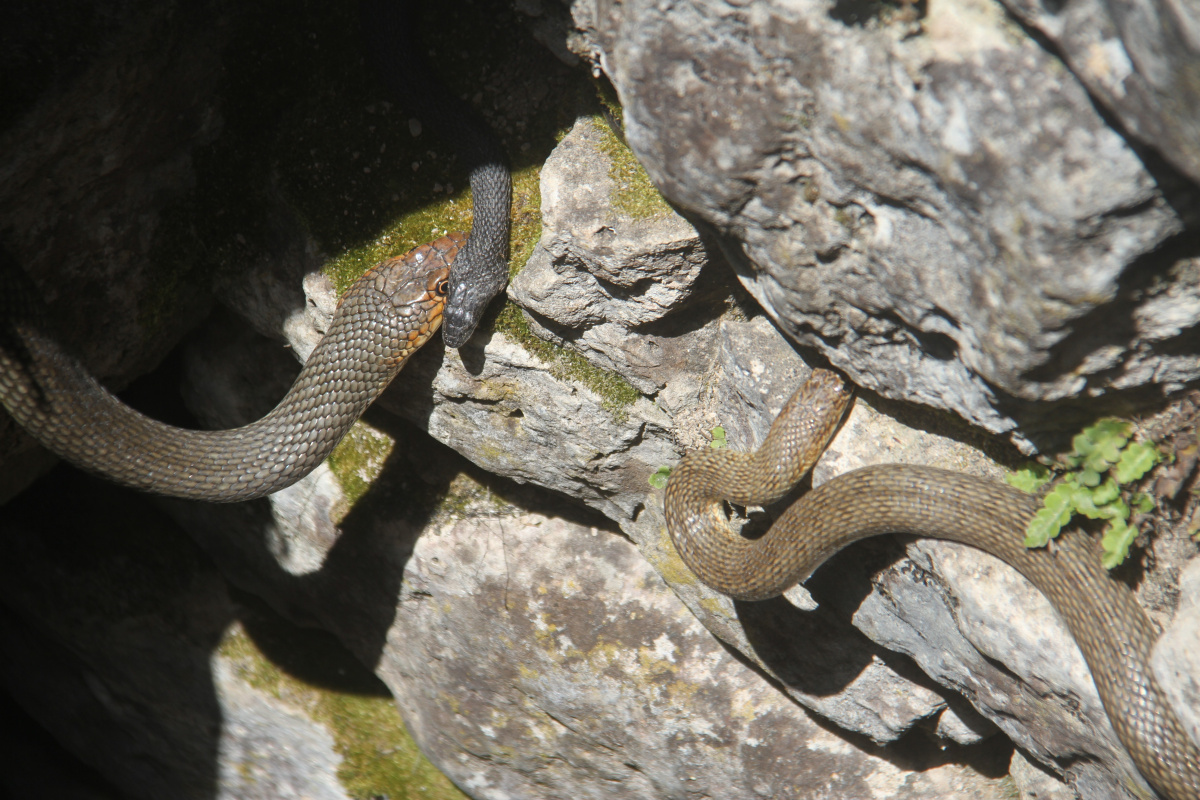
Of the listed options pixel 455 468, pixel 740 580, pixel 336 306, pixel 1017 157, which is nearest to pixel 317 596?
pixel 455 468

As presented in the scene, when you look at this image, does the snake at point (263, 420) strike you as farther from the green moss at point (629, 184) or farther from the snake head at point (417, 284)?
the green moss at point (629, 184)

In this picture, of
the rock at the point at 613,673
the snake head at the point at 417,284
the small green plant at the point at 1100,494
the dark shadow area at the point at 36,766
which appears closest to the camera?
the small green plant at the point at 1100,494

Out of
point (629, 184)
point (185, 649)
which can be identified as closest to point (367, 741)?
point (185, 649)

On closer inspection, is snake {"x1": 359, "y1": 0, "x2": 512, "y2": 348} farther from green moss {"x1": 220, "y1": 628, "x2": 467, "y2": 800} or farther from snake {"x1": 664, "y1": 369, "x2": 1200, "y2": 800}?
green moss {"x1": 220, "y1": 628, "x2": 467, "y2": 800}

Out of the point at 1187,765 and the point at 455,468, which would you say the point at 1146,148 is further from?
the point at 455,468

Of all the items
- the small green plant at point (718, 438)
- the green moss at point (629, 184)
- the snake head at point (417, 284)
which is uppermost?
the green moss at point (629, 184)

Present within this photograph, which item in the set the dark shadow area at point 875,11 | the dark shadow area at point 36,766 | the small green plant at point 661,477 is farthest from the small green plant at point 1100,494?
the dark shadow area at point 36,766

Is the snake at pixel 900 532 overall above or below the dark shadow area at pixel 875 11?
below
